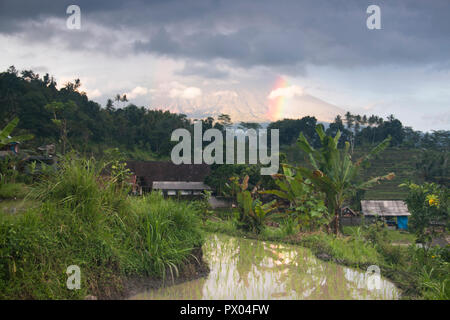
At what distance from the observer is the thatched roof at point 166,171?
26328mm

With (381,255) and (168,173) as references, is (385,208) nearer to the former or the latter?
(168,173)

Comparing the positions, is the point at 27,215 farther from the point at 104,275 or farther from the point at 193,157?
the point at 193,157

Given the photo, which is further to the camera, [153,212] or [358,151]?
[358,151]

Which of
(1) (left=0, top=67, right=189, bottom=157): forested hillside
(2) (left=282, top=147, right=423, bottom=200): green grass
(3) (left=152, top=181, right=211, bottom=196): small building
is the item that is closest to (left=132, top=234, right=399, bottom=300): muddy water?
(3) (left=152, top=181, right=211, bottom=196): small building

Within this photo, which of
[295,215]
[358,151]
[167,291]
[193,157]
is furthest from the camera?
[358,151]

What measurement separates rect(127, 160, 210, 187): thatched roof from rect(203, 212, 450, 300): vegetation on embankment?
1781 cm

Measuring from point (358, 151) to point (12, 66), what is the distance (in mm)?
42680

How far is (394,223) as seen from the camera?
2502cm

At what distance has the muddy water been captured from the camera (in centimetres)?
435

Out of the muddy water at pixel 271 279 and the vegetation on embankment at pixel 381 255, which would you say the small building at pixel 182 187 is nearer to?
the vegetation on embankment at pixel 381 255

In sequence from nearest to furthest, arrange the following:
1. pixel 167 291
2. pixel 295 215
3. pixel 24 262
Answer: pixel 24 262 → pixel 167 291 → pixel 295 215

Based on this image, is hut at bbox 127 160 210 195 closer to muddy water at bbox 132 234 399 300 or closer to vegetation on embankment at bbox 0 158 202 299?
muddy water at bbox 132 234 399 300

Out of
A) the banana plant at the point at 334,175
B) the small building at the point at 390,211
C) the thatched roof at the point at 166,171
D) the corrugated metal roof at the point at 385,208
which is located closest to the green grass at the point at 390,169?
the corrugated metal roof at the point at 385,208
